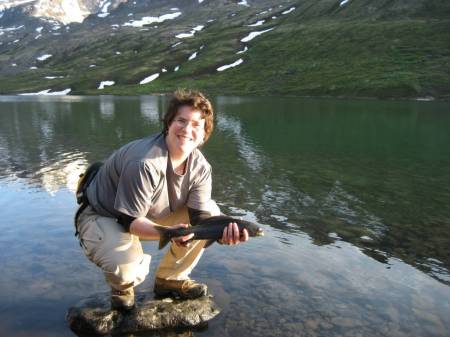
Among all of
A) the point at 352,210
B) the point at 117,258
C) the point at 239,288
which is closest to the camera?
the point at 117,258

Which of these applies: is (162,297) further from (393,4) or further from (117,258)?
(393,4)

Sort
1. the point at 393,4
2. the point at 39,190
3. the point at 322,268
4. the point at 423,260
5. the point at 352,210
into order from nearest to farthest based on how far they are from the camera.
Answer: the point at 322,268 < the point at 423,260 < the point at 352,210 < the point at 39,190 < the point at 393,4

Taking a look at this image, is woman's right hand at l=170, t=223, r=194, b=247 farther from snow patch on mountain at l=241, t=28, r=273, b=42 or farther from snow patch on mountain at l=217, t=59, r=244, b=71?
snow patch on mountain at l=241, t=28, r=273, b=42

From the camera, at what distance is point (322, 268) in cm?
1112

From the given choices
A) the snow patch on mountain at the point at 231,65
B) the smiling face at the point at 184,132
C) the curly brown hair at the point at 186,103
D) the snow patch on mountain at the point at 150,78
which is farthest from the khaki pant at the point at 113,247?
the snow patch on mountain at the point at 150,78

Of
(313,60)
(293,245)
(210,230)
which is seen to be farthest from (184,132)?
(313,60)

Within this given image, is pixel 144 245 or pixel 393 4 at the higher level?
pixel 393 4

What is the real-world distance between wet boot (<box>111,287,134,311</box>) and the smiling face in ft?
8.44

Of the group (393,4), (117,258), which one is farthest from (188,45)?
(117,258)

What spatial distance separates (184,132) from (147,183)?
98cm

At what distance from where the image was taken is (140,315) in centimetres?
820

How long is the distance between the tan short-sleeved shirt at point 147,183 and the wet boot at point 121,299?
4.58 feet

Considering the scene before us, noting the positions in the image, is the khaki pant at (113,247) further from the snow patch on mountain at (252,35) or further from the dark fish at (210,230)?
the snow patch on mountain at (252,35)

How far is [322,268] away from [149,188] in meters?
5.52
